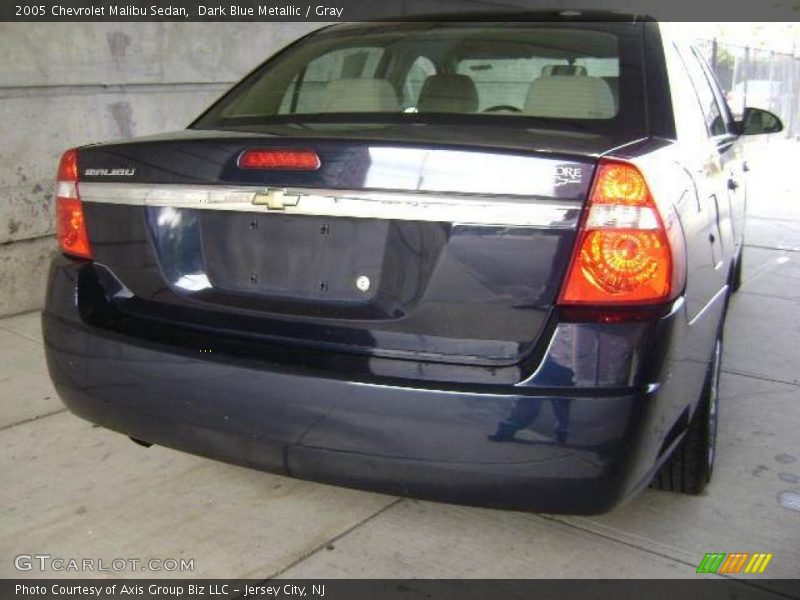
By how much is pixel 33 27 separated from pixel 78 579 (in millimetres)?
3535

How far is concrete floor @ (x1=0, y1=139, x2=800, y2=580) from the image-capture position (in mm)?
2496

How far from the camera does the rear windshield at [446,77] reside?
250cm

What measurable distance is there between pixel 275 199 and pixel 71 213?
76cm

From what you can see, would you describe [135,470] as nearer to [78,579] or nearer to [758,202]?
[78,579]

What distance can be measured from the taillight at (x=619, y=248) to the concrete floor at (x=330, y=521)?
3.08 ft

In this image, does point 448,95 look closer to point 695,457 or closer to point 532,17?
point 532,17

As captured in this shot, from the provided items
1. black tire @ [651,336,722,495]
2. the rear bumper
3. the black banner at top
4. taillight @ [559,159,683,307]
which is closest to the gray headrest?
the black banner at top

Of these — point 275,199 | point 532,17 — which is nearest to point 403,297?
point 275,199

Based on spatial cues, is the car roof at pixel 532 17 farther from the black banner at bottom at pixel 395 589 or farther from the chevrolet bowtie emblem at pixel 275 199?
the black banner at bottom at pixel 395 589

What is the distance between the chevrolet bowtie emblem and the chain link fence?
49.5 feet

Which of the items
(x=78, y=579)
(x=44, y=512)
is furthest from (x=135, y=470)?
(x=78, y=579)

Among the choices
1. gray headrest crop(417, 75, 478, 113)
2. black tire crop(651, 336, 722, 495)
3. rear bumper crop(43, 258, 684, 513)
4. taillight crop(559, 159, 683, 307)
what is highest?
gray headrest crop(417, 75, 478, 113)

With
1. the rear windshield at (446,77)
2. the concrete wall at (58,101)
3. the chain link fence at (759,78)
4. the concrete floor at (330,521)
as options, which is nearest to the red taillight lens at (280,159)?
the rear windshield at (446,77)

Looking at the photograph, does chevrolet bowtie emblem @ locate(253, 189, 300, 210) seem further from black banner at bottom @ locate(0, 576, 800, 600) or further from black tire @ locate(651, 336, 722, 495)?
black tire @ locate(651, 336, 722, 495)
